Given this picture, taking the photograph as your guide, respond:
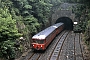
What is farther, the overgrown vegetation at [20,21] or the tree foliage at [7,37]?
the overgrown vegetation at [20,21]

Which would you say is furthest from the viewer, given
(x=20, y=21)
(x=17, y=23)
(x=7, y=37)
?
(x=20, y=21)

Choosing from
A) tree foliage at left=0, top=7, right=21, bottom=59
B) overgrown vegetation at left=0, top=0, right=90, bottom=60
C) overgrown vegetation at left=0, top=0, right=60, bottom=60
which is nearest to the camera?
tree foliage at left=0, top=7, right=21, bottom=59

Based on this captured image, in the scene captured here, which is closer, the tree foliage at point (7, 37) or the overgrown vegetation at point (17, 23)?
the tree foliage at point (7, 37)

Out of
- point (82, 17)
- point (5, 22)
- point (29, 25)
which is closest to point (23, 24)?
point (29, 25)

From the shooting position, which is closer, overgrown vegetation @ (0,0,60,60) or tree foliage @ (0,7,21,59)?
Answer: tree foliage @ (0,7,21,59)

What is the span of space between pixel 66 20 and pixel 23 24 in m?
30.6

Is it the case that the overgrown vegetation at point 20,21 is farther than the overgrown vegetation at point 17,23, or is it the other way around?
the overgrown vegetation at point 20,21

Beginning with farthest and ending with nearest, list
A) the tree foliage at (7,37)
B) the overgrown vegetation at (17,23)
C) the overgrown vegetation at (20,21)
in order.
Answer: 1. the overgrown vegetation at (20,21)
2. the overgrown vegetation at (17,23)
3. the tree foliage at (7,37)

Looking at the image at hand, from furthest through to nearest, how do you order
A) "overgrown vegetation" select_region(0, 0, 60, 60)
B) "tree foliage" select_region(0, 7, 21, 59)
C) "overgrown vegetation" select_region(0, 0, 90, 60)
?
"overgrown vegetation" select_region(0, 0, 90, 60)
"overgrown vegetation" select_region(0, 0, 60, 60)
"tree foliage" select_region(0, 7, 21, 59)

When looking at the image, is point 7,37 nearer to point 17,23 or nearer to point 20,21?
point 17,23

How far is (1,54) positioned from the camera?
56.6 ft

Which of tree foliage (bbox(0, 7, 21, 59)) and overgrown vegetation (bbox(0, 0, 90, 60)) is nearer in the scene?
tree foliage (bbox(0, 7, 21, 59))

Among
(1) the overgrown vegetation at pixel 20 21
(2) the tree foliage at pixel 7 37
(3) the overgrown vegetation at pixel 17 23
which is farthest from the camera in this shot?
(1) the overgrown vegetation at pixel 20 21

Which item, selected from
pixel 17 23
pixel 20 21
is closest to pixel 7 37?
pixel 17 23
